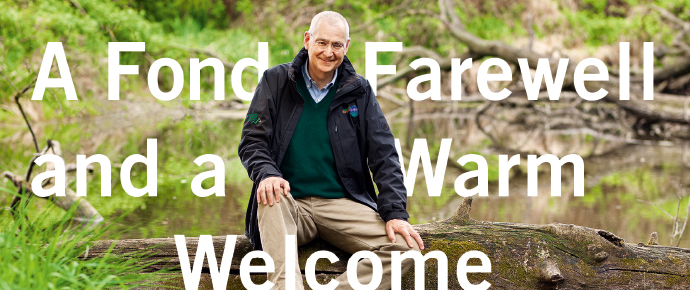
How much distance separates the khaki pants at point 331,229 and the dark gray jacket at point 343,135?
0.23 feet

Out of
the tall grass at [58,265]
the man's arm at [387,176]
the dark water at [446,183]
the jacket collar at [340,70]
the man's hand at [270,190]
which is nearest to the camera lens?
the tall grass at [58,265]

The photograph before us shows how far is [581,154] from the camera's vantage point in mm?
7734

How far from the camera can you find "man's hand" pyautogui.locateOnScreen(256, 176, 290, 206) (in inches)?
87.9

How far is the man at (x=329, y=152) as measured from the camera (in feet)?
7.76

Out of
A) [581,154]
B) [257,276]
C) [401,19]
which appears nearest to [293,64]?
[257,276]

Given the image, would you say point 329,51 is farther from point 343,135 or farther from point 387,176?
point 387,176

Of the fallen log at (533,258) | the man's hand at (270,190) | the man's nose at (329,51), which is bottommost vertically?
the fallen log at (533,258)

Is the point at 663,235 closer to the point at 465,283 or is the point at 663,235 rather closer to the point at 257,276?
the point at 465,283

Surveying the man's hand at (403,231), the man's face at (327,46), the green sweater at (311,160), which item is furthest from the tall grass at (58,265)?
the man's face at (327,46)

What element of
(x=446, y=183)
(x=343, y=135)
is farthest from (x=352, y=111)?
(x=446, y=183)

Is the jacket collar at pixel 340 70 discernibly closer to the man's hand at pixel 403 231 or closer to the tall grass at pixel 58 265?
the man's hand at pixel 403 231

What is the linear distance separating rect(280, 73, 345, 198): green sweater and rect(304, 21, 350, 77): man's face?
139 mm

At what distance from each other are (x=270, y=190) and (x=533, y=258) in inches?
40.7

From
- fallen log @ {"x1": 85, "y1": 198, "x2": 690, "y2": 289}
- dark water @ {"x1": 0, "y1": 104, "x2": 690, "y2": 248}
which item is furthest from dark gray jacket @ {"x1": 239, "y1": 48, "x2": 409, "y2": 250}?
dark water @ {"x1": 0, "y1": 104, "x2": 690, "y2": 248}
